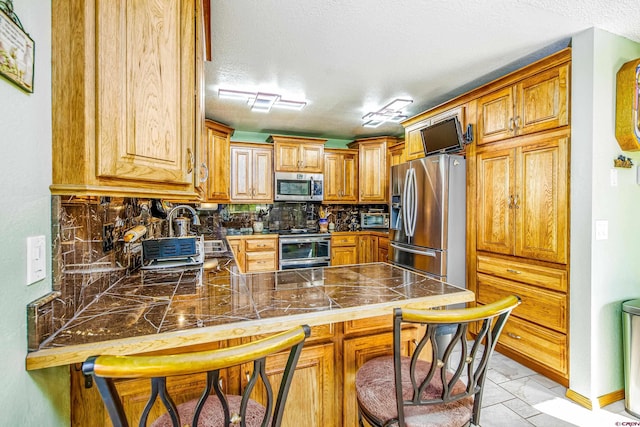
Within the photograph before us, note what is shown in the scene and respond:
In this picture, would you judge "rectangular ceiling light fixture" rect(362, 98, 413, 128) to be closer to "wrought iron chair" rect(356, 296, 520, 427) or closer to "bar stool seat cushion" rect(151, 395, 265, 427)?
"wrought iron chair" rect(356, 296, 520, 427)

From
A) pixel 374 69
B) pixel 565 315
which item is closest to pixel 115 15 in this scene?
pixel 374 69

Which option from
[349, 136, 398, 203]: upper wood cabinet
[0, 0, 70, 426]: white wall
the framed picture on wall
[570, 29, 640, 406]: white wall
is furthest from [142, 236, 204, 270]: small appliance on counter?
[349, 136, 398, 203]: upper wood cabinet

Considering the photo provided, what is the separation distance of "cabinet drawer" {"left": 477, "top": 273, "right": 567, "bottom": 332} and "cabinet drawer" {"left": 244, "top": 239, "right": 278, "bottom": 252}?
2701mm

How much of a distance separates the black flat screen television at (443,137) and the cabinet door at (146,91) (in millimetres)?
2478

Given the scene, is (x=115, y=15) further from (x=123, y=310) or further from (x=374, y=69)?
(x=374, y=69)

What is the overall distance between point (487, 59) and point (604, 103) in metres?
0.88

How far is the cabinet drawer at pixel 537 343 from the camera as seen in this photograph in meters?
2.18

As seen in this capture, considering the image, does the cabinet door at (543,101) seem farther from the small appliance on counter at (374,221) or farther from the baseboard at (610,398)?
the small appliance on counter at (374,221)

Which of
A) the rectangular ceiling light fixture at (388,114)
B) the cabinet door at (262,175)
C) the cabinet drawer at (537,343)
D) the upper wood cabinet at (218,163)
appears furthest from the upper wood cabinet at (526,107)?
the upper wood cabinet at (218,163)

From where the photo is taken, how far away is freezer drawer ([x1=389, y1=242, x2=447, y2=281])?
2.88 m

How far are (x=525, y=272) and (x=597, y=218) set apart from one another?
0.65 metres

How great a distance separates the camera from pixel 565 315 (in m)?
2.15

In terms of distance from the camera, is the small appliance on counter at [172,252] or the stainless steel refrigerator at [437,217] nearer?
the small appliance on counter at [172,252]

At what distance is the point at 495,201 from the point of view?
106 inches
